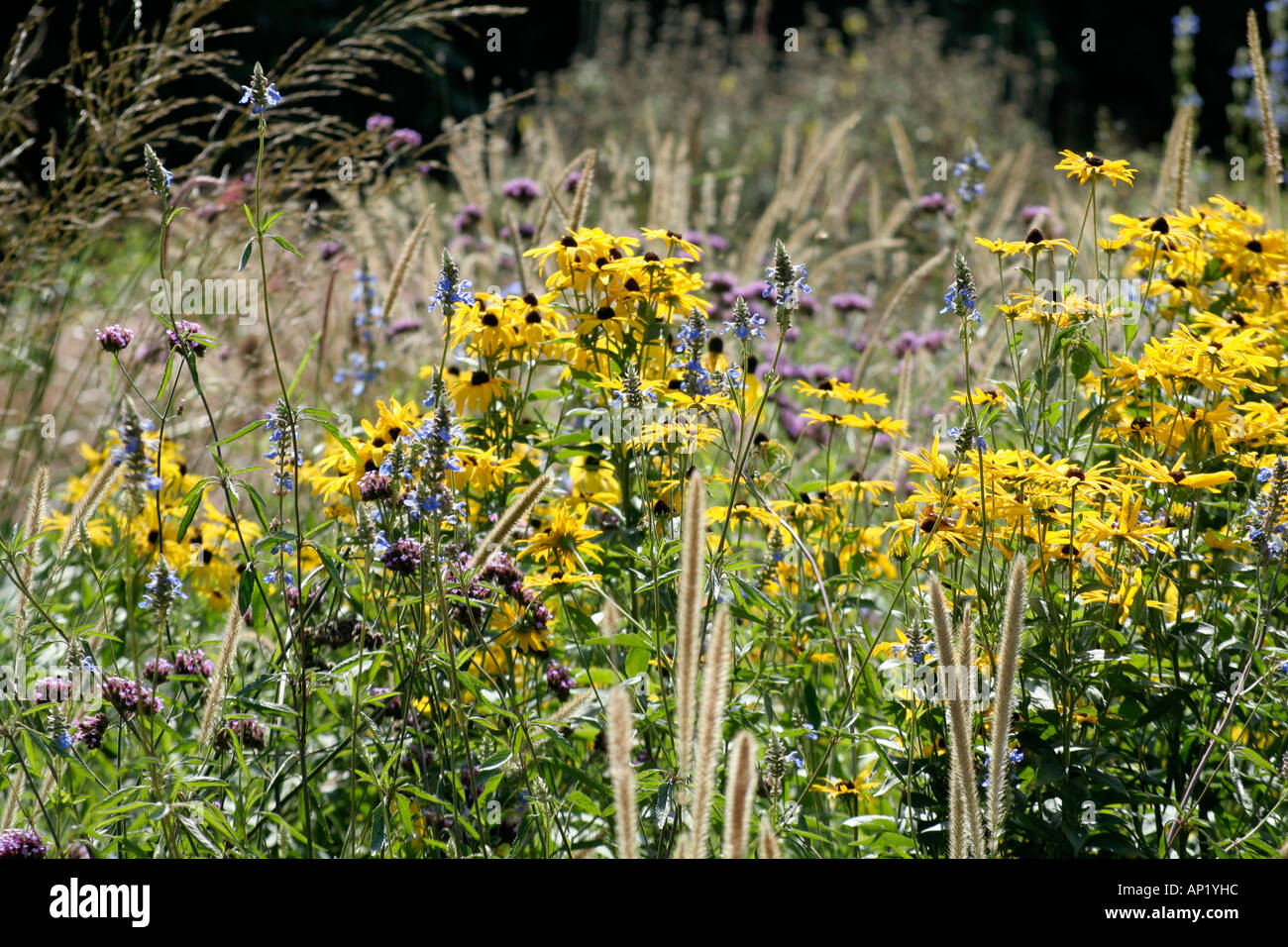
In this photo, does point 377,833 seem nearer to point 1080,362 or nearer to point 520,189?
point 1080,362

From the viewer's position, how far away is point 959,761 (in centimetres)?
130

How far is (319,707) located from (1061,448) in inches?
75.2

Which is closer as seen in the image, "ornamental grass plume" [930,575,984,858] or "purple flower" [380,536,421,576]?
"ornamental grass plume" [930,575,984,858]

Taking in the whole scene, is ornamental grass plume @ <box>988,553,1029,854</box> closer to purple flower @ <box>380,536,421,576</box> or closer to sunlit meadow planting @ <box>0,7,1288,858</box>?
sunlit meadow planting @ <box>0,7,1288,858</box>

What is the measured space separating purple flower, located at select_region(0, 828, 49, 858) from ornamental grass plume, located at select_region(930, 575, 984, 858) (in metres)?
1.42

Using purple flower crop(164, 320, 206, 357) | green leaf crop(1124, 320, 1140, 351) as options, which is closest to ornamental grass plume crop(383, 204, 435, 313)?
purple flower crop(164, 320, 206, 357)

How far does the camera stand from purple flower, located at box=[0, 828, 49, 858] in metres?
1.82

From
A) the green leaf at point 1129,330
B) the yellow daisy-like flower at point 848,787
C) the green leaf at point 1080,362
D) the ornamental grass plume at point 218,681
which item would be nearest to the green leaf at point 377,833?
the ornamental grass plume at point 218,681

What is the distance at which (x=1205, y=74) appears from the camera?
1781cm

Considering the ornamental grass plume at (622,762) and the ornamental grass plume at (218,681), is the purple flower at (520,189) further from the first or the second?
the ornamental grass plume at (622,762)
